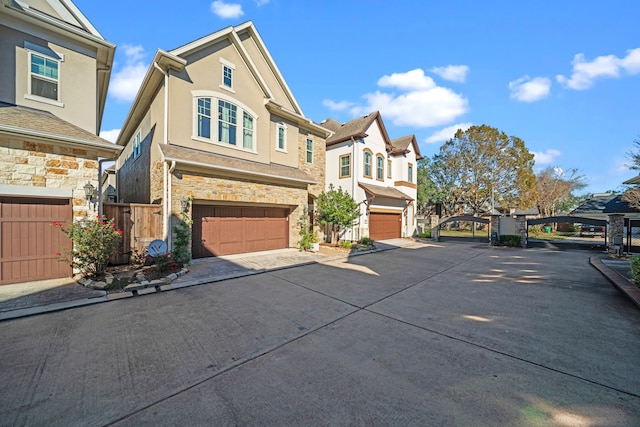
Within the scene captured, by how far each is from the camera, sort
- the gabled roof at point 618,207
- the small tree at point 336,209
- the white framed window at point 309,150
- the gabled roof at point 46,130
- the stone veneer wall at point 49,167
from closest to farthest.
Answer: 1. the gabled roof at point 46,130
2. the stone veneer wall at point 49,167
3. the small tree at point 336,209
4. the white framed window at point 309,150
5. the gabled roof at point 618,207

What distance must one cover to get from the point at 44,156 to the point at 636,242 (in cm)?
3286

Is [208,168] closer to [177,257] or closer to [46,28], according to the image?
[177,257]

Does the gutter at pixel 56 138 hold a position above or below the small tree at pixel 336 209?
above

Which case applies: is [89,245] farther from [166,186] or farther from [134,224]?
[166,186]

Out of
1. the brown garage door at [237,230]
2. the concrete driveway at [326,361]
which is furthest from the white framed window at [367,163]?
the concrete driveway at [326,361]

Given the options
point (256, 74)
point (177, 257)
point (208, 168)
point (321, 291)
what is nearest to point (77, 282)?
point (177, 257)

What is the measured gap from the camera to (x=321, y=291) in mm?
7176

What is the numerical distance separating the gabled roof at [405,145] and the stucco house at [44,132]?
19.7 m

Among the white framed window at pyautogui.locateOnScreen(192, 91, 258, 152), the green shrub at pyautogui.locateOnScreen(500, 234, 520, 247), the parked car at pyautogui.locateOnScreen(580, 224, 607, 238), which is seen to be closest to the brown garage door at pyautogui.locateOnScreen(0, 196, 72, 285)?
the white framed window at pyautogui.locateOnScreen(192, 91, 258, 152)

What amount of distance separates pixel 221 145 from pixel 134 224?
15.2 feet

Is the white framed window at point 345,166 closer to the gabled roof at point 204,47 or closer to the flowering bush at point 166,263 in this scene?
the gabled roof at point 204,47

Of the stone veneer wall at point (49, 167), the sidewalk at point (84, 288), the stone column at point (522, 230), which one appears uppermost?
the stone veneer wall at point (49, 167)

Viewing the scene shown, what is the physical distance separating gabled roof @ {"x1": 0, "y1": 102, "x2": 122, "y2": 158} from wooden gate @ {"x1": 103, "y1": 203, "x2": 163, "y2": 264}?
6.65 ft

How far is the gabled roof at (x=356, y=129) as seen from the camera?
1808 centimetres
